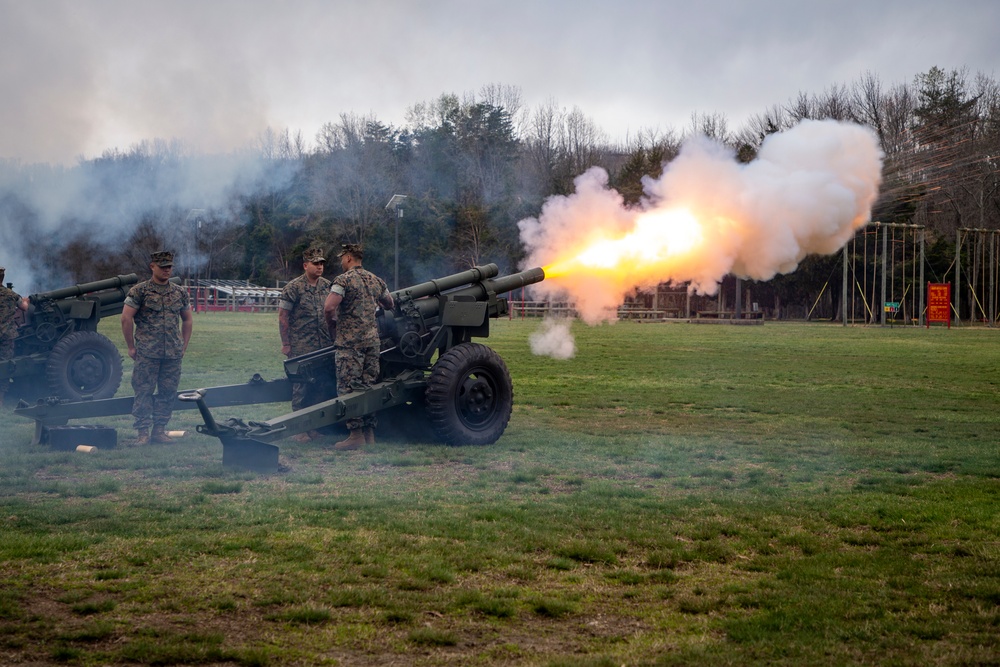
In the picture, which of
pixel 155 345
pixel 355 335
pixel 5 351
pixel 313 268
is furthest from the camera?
pixel 5 351

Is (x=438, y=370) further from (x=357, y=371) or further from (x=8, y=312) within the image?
(x=8, y=312)

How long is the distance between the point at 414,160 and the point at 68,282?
1360cm

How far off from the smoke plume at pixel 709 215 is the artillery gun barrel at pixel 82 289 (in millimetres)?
6233

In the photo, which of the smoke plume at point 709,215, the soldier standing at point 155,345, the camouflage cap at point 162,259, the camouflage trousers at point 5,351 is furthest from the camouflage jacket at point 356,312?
the camouflage trousers at point 5,351

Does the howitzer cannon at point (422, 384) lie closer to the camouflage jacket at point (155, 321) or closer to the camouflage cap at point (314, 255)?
the camouflage jacket at point (155, 321)

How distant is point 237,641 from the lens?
4.87m

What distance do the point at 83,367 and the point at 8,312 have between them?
127 centimetres

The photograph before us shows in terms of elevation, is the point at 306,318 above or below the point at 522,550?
above

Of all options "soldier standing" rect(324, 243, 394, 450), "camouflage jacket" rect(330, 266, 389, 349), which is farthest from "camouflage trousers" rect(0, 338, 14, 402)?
"camouflage jacket" rect(330, 266, 389, 349)

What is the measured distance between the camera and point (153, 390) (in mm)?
11445

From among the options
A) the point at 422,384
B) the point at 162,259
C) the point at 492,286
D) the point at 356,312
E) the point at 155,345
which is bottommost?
the point at 422,384

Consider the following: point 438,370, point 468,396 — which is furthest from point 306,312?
point 468,396

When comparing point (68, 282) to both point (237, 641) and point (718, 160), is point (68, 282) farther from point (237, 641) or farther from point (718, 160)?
point (237, 641)

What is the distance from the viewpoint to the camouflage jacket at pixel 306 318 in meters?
12.5
